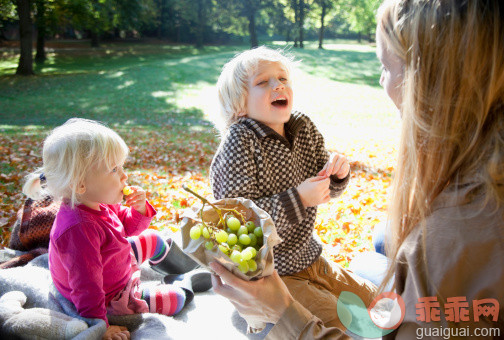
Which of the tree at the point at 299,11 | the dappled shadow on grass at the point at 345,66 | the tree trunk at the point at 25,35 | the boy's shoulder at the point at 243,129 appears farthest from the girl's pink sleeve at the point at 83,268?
the tree at the point at 299,11

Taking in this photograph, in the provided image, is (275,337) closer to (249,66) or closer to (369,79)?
(249,66)

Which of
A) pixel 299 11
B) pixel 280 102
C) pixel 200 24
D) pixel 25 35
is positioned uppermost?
pixel 299 11

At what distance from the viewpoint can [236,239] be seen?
1.70 m

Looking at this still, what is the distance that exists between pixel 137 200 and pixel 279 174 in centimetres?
98

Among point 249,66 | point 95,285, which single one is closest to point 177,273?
point 95,285

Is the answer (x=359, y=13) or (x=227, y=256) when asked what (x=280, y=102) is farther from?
(x=359, y=13)

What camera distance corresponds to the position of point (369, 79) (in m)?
23.9

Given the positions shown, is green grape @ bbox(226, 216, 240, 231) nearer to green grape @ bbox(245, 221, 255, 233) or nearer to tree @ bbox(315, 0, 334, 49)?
green grape @ bbox(245, 221, 255, 233)

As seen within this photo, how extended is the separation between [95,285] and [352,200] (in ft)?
12.9

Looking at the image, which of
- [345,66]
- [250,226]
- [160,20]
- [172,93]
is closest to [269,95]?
[250,226]

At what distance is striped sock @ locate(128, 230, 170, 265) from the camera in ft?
10.2

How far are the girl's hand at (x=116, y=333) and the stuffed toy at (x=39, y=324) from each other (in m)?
0.16

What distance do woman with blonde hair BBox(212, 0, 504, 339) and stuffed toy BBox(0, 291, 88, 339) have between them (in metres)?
1.72

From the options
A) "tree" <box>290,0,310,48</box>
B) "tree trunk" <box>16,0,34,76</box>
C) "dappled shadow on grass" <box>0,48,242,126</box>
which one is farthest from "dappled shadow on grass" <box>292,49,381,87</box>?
"tree trunk" <box>16,0,34,76</box>
